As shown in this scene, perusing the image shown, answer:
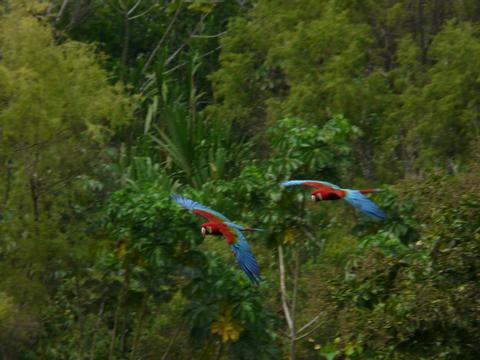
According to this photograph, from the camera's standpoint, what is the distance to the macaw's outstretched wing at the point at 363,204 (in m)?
10.0

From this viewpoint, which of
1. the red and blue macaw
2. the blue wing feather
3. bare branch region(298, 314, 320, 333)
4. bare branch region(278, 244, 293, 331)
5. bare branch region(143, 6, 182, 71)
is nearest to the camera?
the blue wing feather

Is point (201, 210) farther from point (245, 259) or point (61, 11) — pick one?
point (61, 11)

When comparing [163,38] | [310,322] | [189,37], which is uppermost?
[310,322]

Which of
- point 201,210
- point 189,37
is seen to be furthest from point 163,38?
point 201,210

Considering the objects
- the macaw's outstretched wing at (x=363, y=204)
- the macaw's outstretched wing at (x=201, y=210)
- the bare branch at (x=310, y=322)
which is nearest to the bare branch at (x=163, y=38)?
the bare branch at (x=310, y=322)

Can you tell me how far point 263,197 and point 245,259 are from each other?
8.60 ft

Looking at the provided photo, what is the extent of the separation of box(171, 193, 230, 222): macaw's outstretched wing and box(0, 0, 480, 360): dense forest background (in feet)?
2.37

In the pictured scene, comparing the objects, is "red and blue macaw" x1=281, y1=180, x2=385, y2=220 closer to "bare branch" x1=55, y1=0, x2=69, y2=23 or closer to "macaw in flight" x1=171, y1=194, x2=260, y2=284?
"macaw in flight" x1=171, y1=194, x2=260, y2=284

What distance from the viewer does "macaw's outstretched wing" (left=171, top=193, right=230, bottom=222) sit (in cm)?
1048

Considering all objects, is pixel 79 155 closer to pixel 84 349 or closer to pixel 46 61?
pixel 46 61

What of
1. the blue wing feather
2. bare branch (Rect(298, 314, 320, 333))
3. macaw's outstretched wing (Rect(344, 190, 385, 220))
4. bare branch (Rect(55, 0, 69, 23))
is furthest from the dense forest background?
bare branch (Rect(55, 0, 69, 23))

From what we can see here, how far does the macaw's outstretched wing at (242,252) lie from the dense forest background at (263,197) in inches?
25.5

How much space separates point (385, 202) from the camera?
1249 centimetres

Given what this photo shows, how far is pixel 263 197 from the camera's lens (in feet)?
41.3
